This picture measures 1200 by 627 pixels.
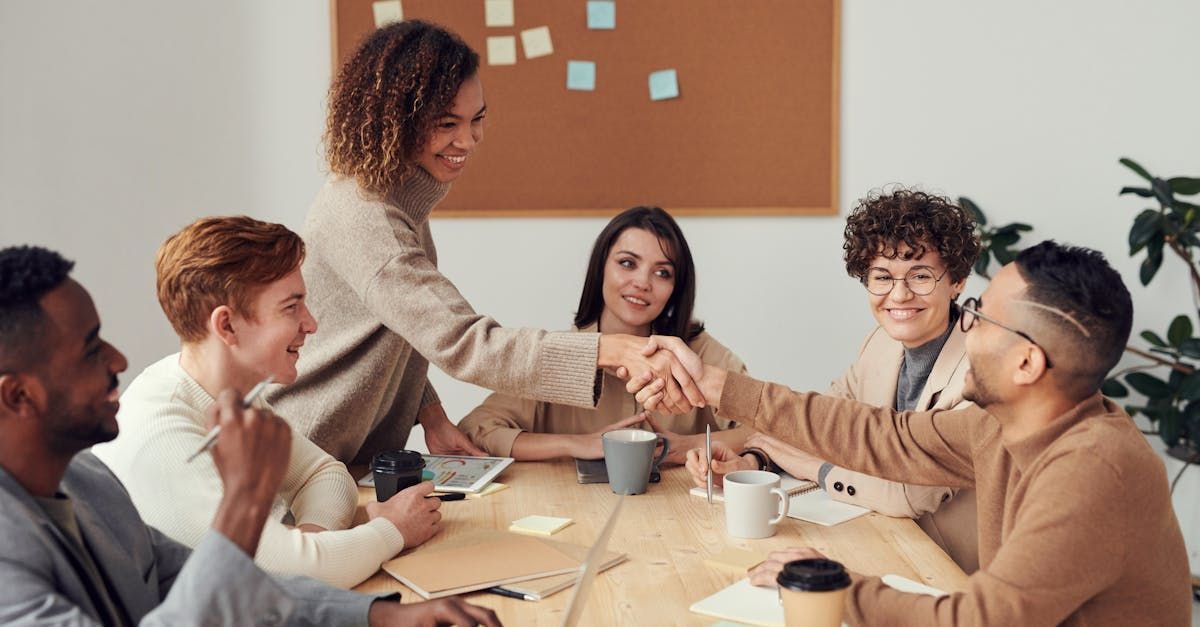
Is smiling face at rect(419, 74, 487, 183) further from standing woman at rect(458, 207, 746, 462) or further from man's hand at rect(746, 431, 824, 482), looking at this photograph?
man's hand at rect(746, 431, 824, 482)

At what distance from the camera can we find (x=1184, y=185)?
3.07 m

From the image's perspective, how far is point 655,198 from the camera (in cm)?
354

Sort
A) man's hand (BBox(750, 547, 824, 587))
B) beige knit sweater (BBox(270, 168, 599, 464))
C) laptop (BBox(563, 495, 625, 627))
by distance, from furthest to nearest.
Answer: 1. beige knit sweater (BBox(270, 168, 599, 464))
2. man's hand (BBox(750, 547, 824, 587))
3. laptop (BBox(563, 495, 625, 627))

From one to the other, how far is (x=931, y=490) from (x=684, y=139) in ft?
6.44

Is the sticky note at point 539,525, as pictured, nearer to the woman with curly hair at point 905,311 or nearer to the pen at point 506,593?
the pen at point 506,593

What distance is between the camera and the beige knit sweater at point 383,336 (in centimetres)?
186

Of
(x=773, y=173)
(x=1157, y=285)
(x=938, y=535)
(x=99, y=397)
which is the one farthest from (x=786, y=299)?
(x=99, y=397)

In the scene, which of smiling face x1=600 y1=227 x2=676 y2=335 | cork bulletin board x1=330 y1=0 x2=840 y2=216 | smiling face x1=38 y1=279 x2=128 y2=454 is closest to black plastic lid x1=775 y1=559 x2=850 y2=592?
smiling face x1=38 y1=279 x2=128 y2=454

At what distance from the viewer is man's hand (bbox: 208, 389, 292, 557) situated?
0.98 metres

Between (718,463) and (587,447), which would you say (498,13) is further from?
(718,463)

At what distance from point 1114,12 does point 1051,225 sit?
2.29 ft

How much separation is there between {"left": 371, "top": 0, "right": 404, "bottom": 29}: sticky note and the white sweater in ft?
7.13

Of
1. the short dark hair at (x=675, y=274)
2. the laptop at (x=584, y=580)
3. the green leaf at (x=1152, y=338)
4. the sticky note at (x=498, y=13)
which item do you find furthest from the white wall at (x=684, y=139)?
the laptop at (x=584, y=580)

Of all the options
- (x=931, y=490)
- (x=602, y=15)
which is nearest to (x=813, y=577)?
(x=931, y=490)
